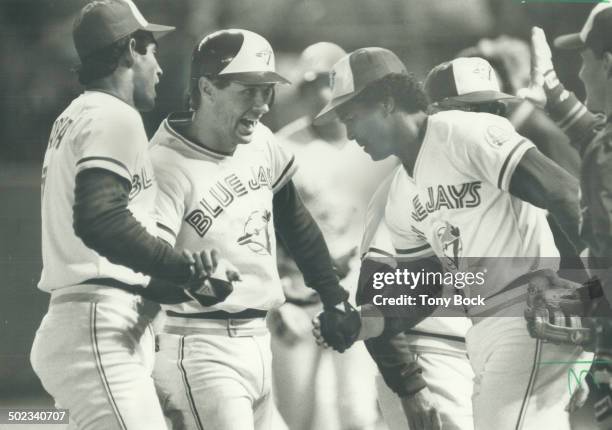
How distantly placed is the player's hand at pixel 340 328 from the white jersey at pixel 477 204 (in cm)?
40

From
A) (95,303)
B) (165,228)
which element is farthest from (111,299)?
(165,228)

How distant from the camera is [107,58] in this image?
8.79 ft

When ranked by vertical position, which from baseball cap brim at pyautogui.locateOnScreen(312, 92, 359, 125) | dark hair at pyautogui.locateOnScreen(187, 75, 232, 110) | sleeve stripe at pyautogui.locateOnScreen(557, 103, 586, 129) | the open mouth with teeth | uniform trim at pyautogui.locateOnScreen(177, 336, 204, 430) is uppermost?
dark hair at pyautogui.locateOnScreen(187, 75, 232, 110)

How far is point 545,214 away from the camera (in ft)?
8.83

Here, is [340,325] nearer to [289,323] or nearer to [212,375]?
[289,323]

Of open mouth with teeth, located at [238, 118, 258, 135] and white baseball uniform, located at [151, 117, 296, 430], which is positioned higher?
open mouth with teeth, located at [238, 118, 258, 135]

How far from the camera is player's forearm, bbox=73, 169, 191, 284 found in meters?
2.49

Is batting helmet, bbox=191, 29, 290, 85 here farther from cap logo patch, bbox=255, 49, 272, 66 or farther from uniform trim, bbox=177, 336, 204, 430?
uniform trim, bbox=177, 336, 204, 430

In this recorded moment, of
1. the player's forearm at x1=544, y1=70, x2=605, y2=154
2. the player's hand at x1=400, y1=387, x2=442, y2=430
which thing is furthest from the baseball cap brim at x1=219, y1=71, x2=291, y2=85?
the player's hand at x1=400, y1=387, x2=442, y2=430

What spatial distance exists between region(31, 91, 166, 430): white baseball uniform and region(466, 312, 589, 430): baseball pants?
1167 mm

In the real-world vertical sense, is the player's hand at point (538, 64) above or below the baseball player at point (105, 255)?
above

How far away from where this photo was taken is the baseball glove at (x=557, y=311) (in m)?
2.68

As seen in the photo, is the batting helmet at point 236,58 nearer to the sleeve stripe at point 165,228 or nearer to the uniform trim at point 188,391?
the sleeve stripe at point 165,228

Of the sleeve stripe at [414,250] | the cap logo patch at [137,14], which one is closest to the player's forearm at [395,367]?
the sleeve stripe at [414,250]
